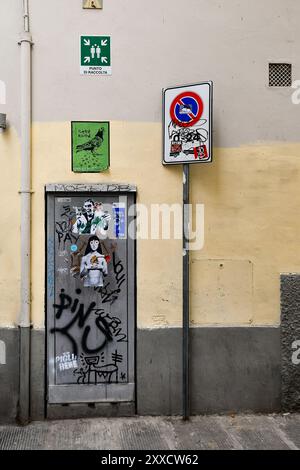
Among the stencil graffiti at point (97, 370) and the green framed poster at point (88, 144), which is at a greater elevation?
the green framed poster at point (88, 144)

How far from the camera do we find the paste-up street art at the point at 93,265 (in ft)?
16.9

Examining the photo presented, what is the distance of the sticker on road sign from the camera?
4.95 metres

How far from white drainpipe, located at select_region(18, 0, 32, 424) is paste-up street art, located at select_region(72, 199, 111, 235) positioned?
54 centimetres

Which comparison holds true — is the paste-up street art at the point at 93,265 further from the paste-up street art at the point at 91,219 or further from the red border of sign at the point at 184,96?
the red border of sign at the point at 184,96

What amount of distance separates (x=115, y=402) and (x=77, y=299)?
1204 millimetres

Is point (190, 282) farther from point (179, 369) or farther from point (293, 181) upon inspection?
point (293, 181)

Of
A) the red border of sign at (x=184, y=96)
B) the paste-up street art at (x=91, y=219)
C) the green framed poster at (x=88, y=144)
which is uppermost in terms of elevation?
the red border of sign at (x=184, y=96)

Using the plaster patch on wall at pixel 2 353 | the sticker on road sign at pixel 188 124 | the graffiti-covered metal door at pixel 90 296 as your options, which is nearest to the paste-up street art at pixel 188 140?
the sticker on road sign at pixel 188 124

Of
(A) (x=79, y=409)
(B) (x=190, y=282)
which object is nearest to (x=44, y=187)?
(B) (x=190, y=282)

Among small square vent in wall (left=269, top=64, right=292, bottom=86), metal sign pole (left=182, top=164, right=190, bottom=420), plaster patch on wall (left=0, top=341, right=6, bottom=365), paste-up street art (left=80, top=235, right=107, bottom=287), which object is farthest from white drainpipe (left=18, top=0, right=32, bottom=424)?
small square vent in wall (left=269, top=64, right=292, bottom=86)

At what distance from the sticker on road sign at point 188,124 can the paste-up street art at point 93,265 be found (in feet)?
3.97

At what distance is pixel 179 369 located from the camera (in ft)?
17.1

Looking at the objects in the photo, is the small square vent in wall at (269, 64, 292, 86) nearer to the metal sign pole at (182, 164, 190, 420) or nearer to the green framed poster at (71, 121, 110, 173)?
the metal sign pole at (182, 164, 190, 420)

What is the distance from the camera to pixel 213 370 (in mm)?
5234
